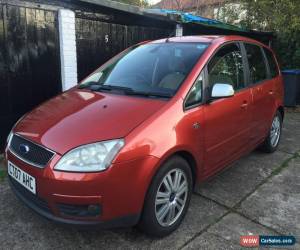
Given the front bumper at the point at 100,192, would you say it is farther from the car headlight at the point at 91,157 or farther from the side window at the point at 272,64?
the side window at the point at 272,64

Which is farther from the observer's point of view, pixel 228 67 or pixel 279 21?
pixel 279 21

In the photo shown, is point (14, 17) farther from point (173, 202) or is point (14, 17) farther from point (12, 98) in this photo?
point (173, 202)

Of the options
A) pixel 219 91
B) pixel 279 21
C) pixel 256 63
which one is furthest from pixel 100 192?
pixel 279 21

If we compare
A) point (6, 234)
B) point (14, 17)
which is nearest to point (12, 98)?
point (14, 17)

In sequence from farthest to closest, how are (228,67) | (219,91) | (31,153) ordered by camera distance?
(228,67) < (219,91) < (31,153)

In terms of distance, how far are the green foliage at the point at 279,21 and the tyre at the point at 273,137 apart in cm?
595

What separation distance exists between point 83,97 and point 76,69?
279cm

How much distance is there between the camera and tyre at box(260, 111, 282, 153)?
4910mm

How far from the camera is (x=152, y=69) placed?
3.38m

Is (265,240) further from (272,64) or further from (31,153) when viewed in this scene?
(272,64)

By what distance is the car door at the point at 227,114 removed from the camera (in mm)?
3182

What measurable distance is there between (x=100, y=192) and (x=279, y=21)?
1001 cm

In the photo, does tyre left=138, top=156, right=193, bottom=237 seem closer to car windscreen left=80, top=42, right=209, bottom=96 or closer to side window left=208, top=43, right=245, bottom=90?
car windscreen left=80, top=42, right=209, bottom=96

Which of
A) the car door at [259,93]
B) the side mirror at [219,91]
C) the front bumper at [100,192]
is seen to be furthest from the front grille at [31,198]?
the car door at [259,93]
